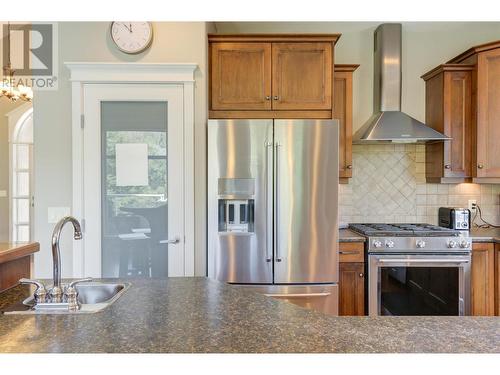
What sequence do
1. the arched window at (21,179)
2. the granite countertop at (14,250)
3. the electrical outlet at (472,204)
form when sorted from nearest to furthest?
the granite countertop at (14,250)
the electrical outlet at (472,204)
the arched window at (21,179)

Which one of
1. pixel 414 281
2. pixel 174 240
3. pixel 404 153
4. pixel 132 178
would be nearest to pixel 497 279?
pixel 414 281

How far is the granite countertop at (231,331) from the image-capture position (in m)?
0.97

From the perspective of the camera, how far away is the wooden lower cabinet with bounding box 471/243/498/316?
2910 mm

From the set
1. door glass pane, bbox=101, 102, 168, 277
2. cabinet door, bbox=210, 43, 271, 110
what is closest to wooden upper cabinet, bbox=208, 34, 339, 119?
cabinet door, bbox=210, 43, 271, 110

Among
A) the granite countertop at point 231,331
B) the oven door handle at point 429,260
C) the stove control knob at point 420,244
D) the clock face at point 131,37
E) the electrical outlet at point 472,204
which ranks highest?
the clock face at point 131,37

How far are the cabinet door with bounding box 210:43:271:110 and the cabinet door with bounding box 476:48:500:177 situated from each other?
187cm

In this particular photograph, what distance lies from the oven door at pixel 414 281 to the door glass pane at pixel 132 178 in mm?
1668

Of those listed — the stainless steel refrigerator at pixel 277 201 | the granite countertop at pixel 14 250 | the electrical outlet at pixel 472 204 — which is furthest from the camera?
the electrical outlet at pixel 472 204

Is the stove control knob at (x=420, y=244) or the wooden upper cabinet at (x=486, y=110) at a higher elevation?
the wooden upper cabinet at (x=486, y=110)

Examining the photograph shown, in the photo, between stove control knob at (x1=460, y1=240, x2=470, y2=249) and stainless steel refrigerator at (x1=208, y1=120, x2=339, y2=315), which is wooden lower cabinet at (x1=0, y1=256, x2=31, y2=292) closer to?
stainless steel refrigerator at (x1=208, y1=120, x2=339, y2=315)

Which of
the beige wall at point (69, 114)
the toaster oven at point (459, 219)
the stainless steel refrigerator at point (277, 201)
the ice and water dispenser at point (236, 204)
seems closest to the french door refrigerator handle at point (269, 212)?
the stainless steel refrigerator at point (277, 201)

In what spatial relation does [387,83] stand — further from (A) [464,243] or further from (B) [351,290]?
(B) [351,290]

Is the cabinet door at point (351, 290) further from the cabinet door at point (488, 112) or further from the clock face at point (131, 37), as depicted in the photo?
the clock face at point (131, 37)
